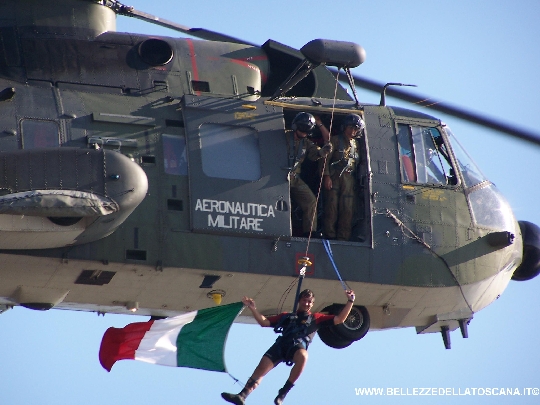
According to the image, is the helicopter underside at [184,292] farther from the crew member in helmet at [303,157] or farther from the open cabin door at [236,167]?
the crew member in helmet at [303,157]

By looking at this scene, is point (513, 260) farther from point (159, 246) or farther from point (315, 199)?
point (159, 246)

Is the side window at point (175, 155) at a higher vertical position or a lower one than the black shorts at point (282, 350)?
higher

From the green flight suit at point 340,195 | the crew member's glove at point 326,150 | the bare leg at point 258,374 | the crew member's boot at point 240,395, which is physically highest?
the crew member's glove at point 326,150

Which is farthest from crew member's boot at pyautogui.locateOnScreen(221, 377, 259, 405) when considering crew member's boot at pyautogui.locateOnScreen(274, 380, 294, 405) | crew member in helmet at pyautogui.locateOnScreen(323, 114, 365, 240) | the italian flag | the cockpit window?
the cockpit window

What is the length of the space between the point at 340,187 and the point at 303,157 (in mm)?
793

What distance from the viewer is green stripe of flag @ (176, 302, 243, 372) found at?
15.9 m

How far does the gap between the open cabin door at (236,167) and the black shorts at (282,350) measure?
1836 millimetres

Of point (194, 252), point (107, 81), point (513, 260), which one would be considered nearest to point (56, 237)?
point (194, 252)

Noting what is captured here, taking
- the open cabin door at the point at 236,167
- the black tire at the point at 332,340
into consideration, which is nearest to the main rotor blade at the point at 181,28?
the open cabin door at the point at 236,167

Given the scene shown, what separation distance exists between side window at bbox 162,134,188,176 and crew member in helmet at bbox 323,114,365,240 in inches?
86.4

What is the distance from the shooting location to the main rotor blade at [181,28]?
742 inches

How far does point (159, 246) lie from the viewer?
1586 centimetres

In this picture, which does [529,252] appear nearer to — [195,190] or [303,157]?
[303,157]

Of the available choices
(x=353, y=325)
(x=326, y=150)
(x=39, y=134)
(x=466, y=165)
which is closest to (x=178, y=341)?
(x=353, y=325)
